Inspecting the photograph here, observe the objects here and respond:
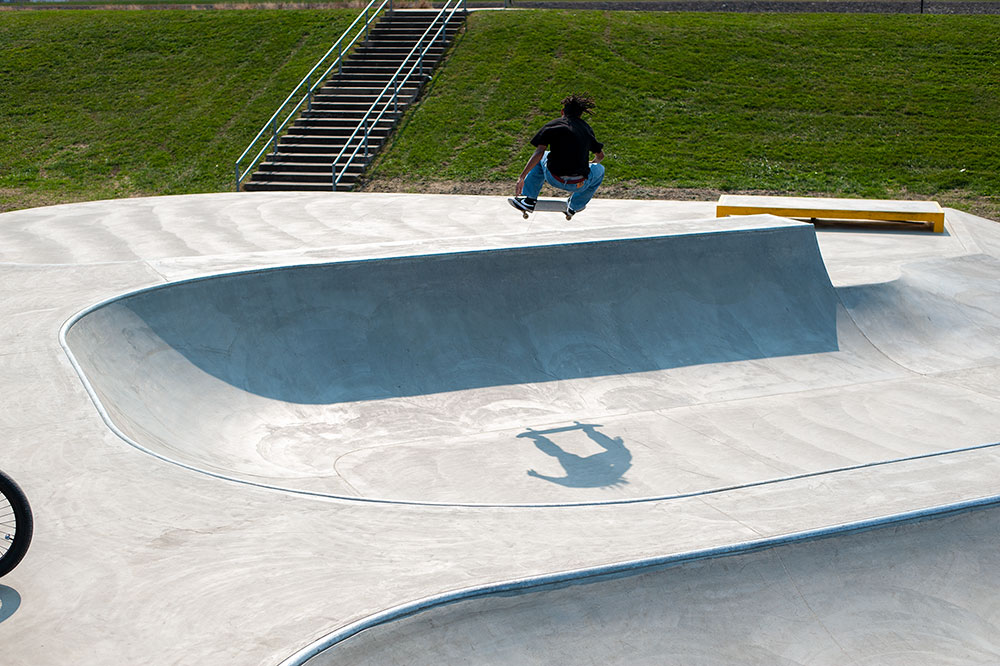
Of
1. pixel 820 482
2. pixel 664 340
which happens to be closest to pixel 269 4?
pixel 664 340

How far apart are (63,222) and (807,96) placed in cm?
1758

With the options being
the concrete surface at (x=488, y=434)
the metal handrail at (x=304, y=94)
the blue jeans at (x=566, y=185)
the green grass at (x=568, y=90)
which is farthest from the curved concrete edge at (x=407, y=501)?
the green grass at (x=568, y=90)

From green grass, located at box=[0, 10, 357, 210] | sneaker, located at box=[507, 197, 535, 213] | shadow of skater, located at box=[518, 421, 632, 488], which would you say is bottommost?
green grass, located at box=[0, 10, 357, 210]

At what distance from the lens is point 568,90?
848 inches

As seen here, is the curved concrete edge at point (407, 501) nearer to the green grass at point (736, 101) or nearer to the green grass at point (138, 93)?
the green grass at point (736, 101)

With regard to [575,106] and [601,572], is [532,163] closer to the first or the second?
[575,106]

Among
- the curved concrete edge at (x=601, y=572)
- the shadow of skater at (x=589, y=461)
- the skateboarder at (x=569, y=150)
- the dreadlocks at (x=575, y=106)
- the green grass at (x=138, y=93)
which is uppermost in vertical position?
the dreadlocks at (x=575, y=106)

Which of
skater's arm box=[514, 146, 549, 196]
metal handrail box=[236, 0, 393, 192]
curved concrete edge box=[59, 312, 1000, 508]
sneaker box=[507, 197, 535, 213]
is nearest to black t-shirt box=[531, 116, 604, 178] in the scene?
skater's arm box=[514, 146, 549, 196]

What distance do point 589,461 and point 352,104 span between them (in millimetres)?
16440

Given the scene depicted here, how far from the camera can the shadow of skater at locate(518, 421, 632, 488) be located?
655 centimetres

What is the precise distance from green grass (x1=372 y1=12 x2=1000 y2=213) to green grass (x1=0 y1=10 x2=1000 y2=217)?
58 millimetres

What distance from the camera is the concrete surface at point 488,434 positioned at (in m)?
3.95

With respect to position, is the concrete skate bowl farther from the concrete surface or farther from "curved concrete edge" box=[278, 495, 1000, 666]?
"curved concrete edge" box=[278, 495, 1000, 666]

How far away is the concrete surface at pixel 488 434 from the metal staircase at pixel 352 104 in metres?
5.03
